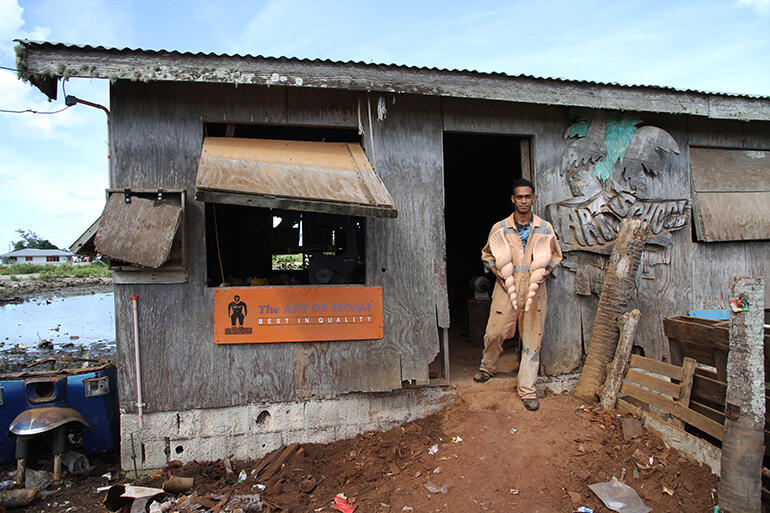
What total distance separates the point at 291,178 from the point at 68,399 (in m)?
3.41

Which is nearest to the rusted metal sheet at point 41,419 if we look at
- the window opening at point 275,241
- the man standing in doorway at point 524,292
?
the window opening at point 275,241

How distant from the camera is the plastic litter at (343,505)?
3.63m

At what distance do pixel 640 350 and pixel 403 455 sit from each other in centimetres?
340

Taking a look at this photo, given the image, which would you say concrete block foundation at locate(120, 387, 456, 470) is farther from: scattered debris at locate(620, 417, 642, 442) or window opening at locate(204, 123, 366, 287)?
scattered debris at locate(620, 417, 642, 442)

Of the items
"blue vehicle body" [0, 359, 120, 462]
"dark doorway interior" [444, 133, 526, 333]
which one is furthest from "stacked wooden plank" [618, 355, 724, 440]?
"blue vehicle body" [0, 359, 120, 462]

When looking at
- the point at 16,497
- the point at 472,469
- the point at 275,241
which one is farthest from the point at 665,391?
the point at 275,241

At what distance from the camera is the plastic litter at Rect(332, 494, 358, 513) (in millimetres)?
3627

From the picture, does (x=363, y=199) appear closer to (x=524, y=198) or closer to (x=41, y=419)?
(x=524, y=198)

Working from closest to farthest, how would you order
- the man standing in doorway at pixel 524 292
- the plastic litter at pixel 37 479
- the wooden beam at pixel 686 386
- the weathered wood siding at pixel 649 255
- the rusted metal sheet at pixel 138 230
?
the wooden beam at pixel 686 386 → the rusted metal sheet at pixel 138 230 → the plastic litter at pixel 37 479 → the man standing in doorway at pixel 524 292 → the weathered wood siding at pixel 649 255

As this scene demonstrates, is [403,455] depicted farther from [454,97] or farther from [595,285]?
[454,97]

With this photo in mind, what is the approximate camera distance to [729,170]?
5.60 meters

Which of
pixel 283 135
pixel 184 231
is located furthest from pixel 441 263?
pixel 283 135

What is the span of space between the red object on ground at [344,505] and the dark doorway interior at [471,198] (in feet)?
14.7

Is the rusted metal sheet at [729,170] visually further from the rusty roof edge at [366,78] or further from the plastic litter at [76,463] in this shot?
the plastic litter at [76,463]
